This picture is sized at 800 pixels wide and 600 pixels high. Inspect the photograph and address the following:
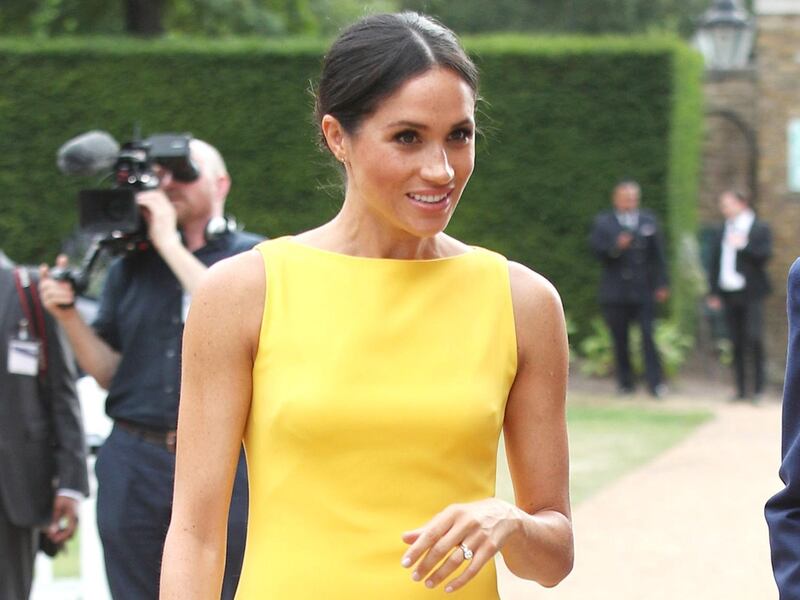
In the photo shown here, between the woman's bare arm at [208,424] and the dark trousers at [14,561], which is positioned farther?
the dark trousers at [14,561]

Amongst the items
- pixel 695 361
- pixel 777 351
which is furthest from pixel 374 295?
pixel 777 351

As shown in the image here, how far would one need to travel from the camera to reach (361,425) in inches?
101

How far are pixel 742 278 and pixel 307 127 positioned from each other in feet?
16.3

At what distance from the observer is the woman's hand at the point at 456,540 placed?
93.7 inches

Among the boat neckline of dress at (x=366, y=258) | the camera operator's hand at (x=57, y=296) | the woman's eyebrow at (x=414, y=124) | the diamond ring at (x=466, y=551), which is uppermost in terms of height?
the woman's eyebrow at (x=414, y=124)

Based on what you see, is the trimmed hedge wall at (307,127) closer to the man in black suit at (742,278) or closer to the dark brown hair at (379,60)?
the man in black suit at (742,278)

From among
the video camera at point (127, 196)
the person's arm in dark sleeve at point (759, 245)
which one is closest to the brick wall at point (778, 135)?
the person's arm in dark sleeve at point (759, 245)

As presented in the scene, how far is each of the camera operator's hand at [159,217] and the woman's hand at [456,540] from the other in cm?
273

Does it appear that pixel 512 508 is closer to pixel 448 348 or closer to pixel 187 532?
pixel 448 348

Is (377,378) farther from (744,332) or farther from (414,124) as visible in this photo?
(744,332)

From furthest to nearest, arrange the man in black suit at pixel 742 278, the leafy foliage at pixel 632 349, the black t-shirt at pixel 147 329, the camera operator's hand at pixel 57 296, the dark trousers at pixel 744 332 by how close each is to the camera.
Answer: the leafy foliage at pixel 632 349 < the dark trousers at pixel 744 332 < the man in black suit at pixel 742 278 < the camera operator's hand at pixel 57 296 < the black t-shirt at pixel 147 329

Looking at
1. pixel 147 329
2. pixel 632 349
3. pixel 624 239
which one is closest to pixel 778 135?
pixel 632 349

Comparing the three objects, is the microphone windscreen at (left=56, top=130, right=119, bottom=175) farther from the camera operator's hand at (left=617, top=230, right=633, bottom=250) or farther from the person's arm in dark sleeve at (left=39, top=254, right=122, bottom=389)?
the camera operator's hand at (left=617, top=230, right=633, bottom=250)

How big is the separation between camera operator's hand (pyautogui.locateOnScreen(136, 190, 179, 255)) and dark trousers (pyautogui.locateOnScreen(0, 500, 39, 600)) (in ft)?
3.47
